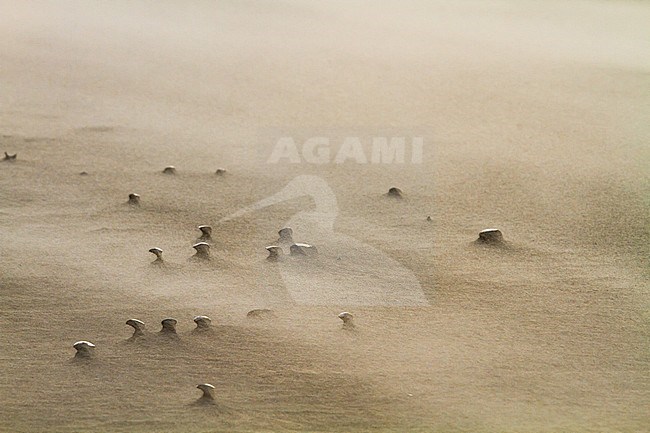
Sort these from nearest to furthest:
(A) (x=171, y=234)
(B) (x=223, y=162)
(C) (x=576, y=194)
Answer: (A) (x=171, y=234) → (C) (x=576, y=194) → (B) (x=223, y=162)

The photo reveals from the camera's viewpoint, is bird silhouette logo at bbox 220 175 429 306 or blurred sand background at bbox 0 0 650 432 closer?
blurred sand background at bbox 0 0 650 432

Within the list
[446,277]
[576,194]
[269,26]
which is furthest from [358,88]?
[446,277]

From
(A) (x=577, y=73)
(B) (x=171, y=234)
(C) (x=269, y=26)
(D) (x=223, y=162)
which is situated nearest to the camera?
(B) (x=171, y=234)

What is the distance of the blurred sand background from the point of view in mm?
1184

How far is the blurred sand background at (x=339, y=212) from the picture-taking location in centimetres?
118

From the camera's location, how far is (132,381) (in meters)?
1.21

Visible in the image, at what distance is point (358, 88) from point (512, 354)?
4.00 ft

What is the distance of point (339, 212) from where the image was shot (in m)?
1.76

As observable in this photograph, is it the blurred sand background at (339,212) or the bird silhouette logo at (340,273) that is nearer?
the blurred sand background at (339,212)

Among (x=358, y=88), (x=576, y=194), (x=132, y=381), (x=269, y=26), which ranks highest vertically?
(x=269, y=26)

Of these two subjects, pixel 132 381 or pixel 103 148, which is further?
pixel 103 148

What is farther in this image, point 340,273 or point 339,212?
point 339,212

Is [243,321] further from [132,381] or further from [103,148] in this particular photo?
[103,148]

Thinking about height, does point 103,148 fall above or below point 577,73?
below
